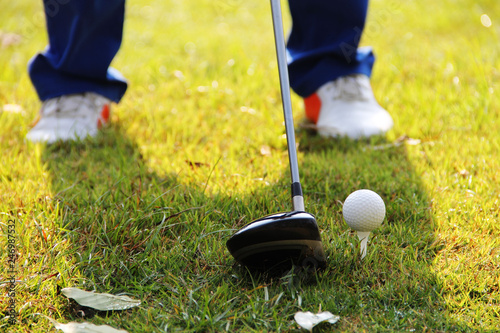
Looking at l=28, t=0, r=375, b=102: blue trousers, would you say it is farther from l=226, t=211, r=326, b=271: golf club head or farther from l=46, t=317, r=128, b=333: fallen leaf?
l=46, t=317, r=128, b=333: fallen leaf

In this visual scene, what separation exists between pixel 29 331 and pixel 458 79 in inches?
119

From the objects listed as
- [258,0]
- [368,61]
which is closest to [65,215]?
[368,61]

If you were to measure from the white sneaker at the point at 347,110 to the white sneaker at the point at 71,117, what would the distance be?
1193 millimetres

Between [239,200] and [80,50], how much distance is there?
52.2 inches

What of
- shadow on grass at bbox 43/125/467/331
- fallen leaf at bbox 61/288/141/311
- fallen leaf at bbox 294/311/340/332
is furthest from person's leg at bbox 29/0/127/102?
fallen leaf at bbox 294/311/340/332

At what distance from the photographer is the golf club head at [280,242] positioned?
4.88 ft

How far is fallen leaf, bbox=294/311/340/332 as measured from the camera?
1.39 meters

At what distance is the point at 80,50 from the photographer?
8.89 feet

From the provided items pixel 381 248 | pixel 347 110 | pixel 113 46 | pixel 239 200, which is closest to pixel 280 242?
pixel 381 248

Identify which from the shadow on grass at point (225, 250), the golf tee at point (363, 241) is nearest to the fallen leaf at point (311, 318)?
the shadow on grass at point (225, 250)

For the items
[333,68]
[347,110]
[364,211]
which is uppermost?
[333,68]

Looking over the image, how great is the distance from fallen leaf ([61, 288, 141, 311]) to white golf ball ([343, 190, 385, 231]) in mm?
707

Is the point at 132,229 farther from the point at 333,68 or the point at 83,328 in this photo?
the point at 333,68

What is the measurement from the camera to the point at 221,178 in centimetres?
225
